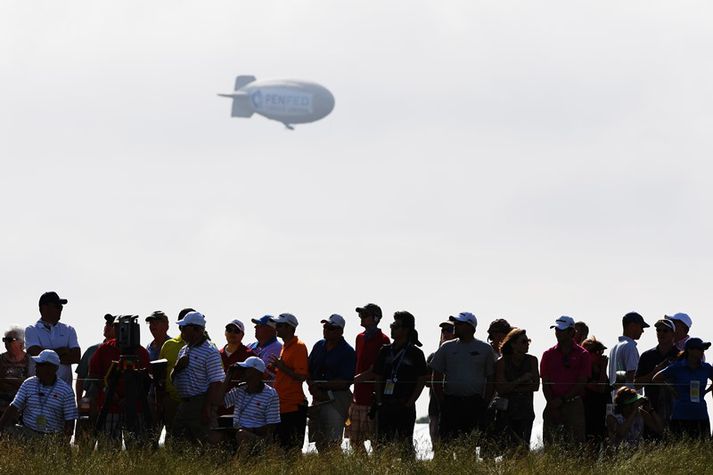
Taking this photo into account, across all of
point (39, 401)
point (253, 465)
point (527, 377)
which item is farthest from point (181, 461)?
point (527, 377)

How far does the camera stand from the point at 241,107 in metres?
156

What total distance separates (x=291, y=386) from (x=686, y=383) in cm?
436

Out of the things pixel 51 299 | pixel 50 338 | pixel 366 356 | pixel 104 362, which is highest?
pixel 51 299

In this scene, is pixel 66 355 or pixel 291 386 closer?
pixel 66 355

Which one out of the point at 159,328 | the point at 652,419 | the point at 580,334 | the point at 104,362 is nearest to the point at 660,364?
the point at 652,419

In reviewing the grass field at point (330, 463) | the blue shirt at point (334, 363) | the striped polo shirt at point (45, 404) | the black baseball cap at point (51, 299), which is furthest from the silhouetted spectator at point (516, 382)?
the black baseball cap at point (51, 299)

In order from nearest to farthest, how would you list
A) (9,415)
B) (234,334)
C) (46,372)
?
(46,372), (9,415), (234,334)

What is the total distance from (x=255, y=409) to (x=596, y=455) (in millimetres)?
3666

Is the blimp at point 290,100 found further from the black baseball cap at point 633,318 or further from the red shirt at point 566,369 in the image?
the red shirt at point 566,369

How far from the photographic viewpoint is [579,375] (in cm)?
1767

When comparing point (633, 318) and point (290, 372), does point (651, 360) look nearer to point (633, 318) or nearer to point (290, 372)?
point (633, 318)

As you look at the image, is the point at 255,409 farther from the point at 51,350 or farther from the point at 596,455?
the point at 596,455

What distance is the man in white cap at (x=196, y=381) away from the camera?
55.9ft

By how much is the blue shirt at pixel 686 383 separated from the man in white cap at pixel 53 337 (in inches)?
259
